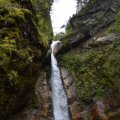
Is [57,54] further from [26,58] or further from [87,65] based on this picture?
[26,58]

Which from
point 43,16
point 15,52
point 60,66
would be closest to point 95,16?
point 43,16

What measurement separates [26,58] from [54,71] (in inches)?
379

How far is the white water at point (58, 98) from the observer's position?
14789mm

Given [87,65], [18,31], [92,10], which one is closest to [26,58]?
[18,31]

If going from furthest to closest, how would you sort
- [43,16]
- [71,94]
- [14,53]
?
[43,16]
[71,94]
[14,53]

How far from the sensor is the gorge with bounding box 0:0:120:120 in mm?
9090

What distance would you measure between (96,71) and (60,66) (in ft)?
11.7

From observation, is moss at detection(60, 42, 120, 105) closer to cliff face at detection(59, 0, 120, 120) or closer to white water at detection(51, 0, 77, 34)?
cliff face at detection(59, 0, 120, 120)

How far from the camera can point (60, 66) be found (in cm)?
1939

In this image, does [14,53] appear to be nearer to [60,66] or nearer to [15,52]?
[15,52]

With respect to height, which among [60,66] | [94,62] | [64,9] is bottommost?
[94,62]

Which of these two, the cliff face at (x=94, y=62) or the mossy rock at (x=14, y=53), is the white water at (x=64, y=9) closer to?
the cliff face at (x=94, y=62)

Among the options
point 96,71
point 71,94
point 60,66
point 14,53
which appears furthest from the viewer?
point 60,66

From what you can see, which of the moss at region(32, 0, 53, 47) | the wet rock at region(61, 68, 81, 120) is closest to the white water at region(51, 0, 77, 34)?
the moss at region(32, 0, 53, 47)
